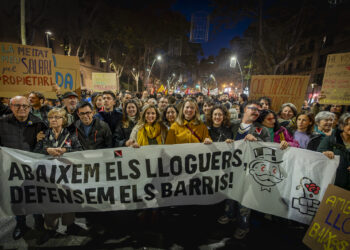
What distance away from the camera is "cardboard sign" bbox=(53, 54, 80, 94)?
4.62m

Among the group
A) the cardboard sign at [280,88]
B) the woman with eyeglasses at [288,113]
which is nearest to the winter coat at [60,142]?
the woman with eyeglasses at [288,113]

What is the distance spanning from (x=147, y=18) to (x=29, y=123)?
70.9 ft

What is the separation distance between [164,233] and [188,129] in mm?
1680

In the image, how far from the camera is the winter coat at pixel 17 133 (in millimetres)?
2928

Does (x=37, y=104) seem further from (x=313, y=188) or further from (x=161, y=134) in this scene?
(x=313, y=188)

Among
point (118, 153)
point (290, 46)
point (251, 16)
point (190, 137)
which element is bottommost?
point (118, 153)

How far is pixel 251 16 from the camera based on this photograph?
13.0 m

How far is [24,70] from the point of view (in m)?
3.91

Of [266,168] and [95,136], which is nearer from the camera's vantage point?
[266,168]

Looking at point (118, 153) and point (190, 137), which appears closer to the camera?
point (118, 153)

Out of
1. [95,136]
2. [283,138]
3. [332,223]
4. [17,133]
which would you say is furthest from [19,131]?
[332,223]

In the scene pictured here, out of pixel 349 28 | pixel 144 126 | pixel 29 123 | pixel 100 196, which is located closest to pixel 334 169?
pixel 144 126

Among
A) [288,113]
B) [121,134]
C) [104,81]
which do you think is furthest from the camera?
[104,81]

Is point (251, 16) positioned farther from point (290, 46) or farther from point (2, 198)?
point (2, 198)
